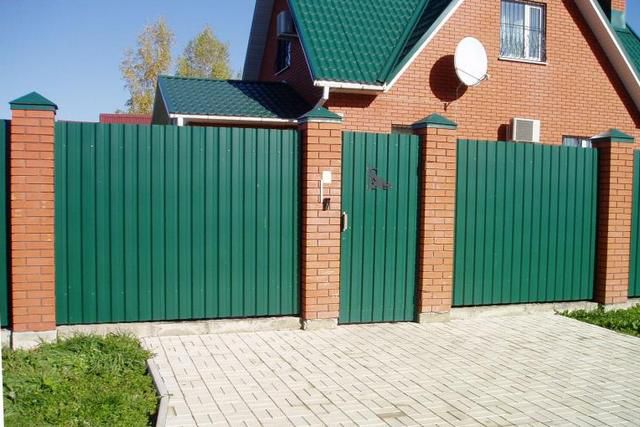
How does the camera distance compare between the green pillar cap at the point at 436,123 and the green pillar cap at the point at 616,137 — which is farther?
the green pillar cap at the point at 616,137

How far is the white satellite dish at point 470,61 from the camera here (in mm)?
11078

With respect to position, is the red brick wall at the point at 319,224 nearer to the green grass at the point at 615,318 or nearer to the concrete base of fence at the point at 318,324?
the concrete base of fence at the point at 318,324

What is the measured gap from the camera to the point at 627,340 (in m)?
7.12

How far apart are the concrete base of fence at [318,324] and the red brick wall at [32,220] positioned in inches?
104

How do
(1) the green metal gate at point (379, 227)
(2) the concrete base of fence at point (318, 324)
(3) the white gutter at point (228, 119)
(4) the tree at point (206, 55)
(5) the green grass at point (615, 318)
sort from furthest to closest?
(4) the tree at point (206, 55) → (3) the white gutter at point (228, 119) → (5) the green grass at point (615, 318) → (1) the green metal gate at point (379, 227) → (2) the concrete base of fence at point (318, 324)

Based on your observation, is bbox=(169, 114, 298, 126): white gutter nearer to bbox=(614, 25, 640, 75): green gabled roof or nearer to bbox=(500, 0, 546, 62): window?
bbox=(500, 0, 546, 62): window

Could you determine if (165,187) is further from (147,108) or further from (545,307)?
(147,108)

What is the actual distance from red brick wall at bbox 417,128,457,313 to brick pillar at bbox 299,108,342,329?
3.53 feet

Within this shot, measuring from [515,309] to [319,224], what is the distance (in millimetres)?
3032


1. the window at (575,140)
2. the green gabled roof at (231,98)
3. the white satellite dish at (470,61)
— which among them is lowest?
the window at (575,140)

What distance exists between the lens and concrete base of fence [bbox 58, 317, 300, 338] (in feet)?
20.8

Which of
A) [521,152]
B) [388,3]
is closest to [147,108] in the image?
[388,3]

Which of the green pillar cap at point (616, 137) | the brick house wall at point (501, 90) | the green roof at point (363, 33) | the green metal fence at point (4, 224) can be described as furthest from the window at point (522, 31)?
the green metal fence at point (4, 224)

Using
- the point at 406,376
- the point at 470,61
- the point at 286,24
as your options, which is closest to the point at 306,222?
the point at 406,376
